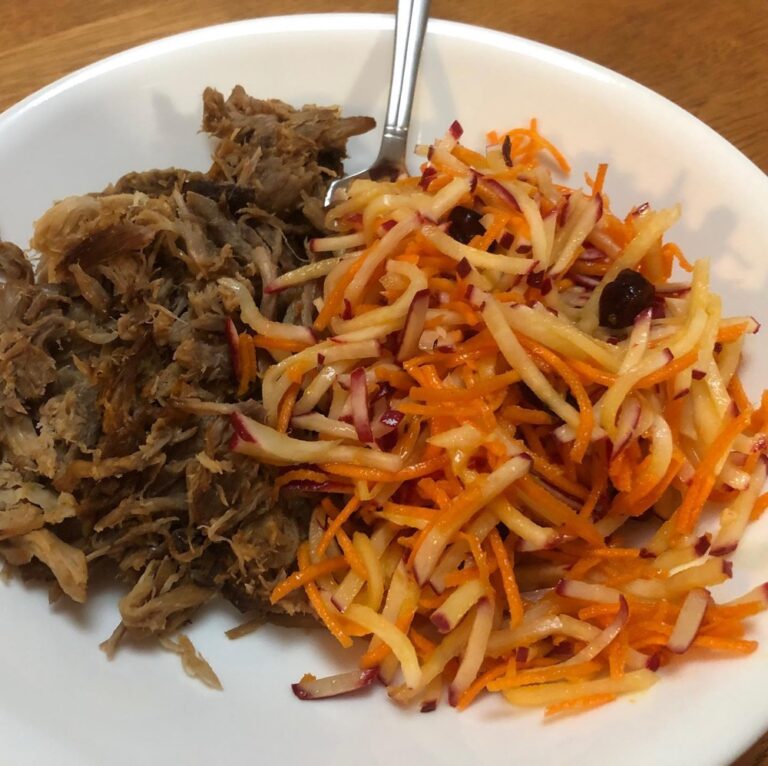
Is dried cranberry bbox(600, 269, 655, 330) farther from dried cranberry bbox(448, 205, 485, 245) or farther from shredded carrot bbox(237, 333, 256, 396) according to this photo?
shredded carrot bbox(237, 333, 256, 396)

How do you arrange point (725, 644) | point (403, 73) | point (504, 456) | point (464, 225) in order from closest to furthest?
1. point (725, 644)
2. point (504, 456)
3. point (464, 225)
4. point (403, 73)

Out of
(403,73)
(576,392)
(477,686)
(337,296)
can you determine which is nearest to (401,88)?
(403,73)

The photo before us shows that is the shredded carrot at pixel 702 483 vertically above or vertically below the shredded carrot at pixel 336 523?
below

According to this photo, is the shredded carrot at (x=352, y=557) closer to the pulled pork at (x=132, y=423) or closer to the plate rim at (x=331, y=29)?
the pulled pork at (x=132, y=423)

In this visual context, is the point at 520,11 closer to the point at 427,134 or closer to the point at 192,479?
the point at 427,134

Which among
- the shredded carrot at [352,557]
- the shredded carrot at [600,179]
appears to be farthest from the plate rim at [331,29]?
the shredded carrot at [352,557]

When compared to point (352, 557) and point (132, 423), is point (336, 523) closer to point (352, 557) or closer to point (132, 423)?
point (352, 557)

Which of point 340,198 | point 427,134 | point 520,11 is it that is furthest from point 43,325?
point 520,11

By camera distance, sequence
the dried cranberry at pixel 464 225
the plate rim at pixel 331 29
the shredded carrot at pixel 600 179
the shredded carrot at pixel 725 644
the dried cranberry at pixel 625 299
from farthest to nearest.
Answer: the plate rim at pixel 331 29 → the shredded carrot at pixel 600 179 → the dried cranberry at pixel 464 225 → the dried cranberry at pixel 625 299 → the shredded carrot at pixel 725 644

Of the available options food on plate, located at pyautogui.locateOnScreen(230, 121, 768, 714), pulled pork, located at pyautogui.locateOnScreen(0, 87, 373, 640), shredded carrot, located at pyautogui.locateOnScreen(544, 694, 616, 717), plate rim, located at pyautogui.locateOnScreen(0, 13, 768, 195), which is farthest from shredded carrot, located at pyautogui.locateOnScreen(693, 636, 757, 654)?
plate rim, located at pyautogui.locateOnScreen(0, 13, 768, 195)
